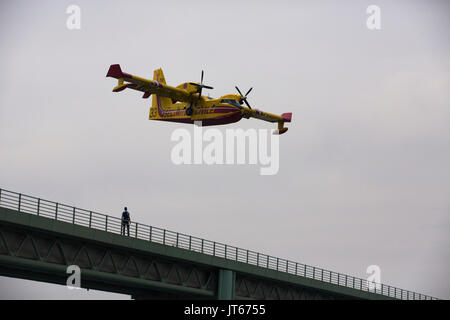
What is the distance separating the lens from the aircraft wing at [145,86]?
7119cm

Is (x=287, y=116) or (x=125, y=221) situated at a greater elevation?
(x=287, y=116)

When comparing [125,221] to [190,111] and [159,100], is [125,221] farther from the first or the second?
[159,100]

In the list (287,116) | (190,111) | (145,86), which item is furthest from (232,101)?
(287,116)

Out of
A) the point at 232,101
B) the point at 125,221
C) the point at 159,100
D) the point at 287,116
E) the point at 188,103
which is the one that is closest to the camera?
the point at 125,221

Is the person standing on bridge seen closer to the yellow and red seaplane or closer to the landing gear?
the yellow and red seaplane

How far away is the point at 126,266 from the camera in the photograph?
5550 centimetres

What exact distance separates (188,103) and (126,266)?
2623 cm

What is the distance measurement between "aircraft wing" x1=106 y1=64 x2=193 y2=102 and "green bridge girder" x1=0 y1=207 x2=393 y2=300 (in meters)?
19.0
